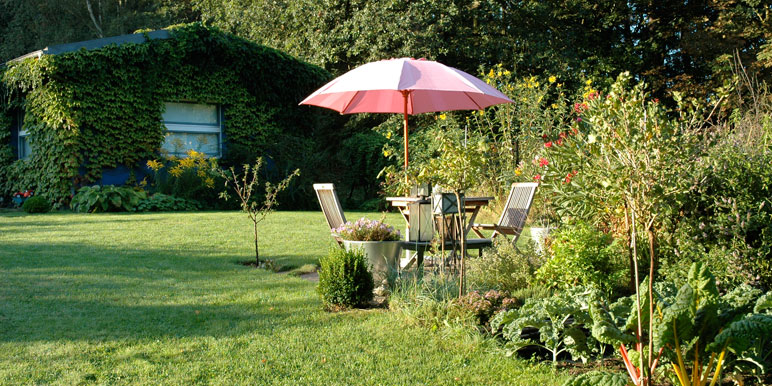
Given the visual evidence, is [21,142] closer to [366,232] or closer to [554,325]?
[366,232]

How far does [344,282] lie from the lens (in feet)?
15.4

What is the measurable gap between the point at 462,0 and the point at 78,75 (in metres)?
9.87

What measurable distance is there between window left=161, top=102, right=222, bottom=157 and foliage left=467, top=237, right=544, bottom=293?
10787 mm

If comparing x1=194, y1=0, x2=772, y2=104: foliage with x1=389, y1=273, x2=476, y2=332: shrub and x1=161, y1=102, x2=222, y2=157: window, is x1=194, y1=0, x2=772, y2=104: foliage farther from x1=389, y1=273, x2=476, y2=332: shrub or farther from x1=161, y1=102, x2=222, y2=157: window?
x1=389, y1=273, x2=476, y2=332: shrub

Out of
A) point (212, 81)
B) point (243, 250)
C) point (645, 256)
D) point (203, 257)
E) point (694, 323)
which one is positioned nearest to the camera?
point (694, 323)

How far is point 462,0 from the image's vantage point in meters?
17.3

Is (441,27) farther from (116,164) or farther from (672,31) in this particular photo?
(116,164)

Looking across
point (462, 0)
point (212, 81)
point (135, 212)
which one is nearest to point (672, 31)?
point (462, 0)

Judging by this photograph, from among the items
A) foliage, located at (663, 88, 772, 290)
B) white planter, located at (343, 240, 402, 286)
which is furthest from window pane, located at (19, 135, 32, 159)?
foliage, located at (663, 88, 772, 290)

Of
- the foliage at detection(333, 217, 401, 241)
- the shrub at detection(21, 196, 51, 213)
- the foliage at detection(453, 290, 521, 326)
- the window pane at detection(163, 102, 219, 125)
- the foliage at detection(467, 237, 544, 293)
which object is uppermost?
the window pane at detection(163, 102, 219, 125)

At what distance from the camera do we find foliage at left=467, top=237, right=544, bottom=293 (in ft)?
15.5

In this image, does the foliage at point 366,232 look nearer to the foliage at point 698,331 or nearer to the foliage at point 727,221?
the foliage at point 727,221

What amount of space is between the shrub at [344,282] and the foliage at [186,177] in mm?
8934

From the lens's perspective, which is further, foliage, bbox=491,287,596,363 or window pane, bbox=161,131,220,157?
window pane, bbox=161,131,220,157
